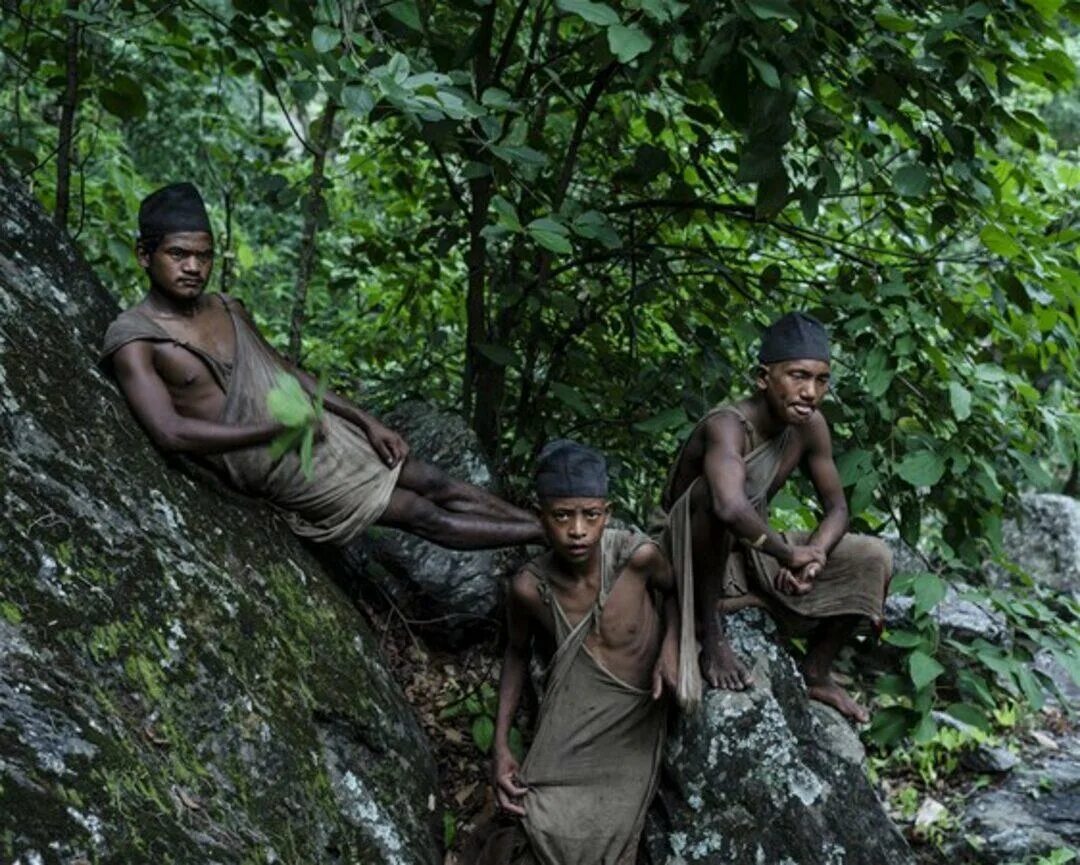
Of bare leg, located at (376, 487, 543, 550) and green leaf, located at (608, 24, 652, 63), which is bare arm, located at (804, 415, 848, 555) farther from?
green leaf, located at (608, 24, 652, 63)

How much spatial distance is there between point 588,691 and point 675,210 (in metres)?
2.44

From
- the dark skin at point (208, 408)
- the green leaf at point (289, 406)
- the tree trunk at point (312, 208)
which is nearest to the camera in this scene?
the green leaf at point (289, 406)

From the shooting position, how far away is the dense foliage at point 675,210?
425 cm

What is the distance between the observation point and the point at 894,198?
553 centimetres

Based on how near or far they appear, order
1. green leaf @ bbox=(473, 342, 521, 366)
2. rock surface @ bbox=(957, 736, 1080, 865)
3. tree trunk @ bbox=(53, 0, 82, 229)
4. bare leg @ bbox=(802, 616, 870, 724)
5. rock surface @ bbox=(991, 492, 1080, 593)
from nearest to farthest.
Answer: bare leg @ bbox=(802, 616, 870, 724)
green leaf @ bbox=(473, 342, 521, 366)
tree trunk @ bbox=(53, 0, 82, 229)
rock surface @ bbox=(957, 736, 1080, 865)
rock surface @ bbox=(991, 492, 1080, 593)

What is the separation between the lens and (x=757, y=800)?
4.46 meters

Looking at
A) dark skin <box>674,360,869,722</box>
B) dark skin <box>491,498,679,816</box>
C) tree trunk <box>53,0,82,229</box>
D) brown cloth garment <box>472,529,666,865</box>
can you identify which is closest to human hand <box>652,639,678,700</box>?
dark skin <box>491,498,679,816</box>

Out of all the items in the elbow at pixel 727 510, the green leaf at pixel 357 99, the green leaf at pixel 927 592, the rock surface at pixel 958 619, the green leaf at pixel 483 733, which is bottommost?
the rock surface at pixel 958 619

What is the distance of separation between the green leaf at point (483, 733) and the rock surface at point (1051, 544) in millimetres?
7621

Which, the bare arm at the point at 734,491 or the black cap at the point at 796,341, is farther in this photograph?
the black cap at the point at 796,341

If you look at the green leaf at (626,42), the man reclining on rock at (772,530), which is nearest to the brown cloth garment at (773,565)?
the man reclining on rock at (772,530)

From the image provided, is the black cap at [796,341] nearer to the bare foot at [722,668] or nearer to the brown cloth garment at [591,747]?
the brown cloth garment at [591,747]

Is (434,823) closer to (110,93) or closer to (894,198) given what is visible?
(894,198)

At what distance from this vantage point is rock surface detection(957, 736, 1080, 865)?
625 cm
